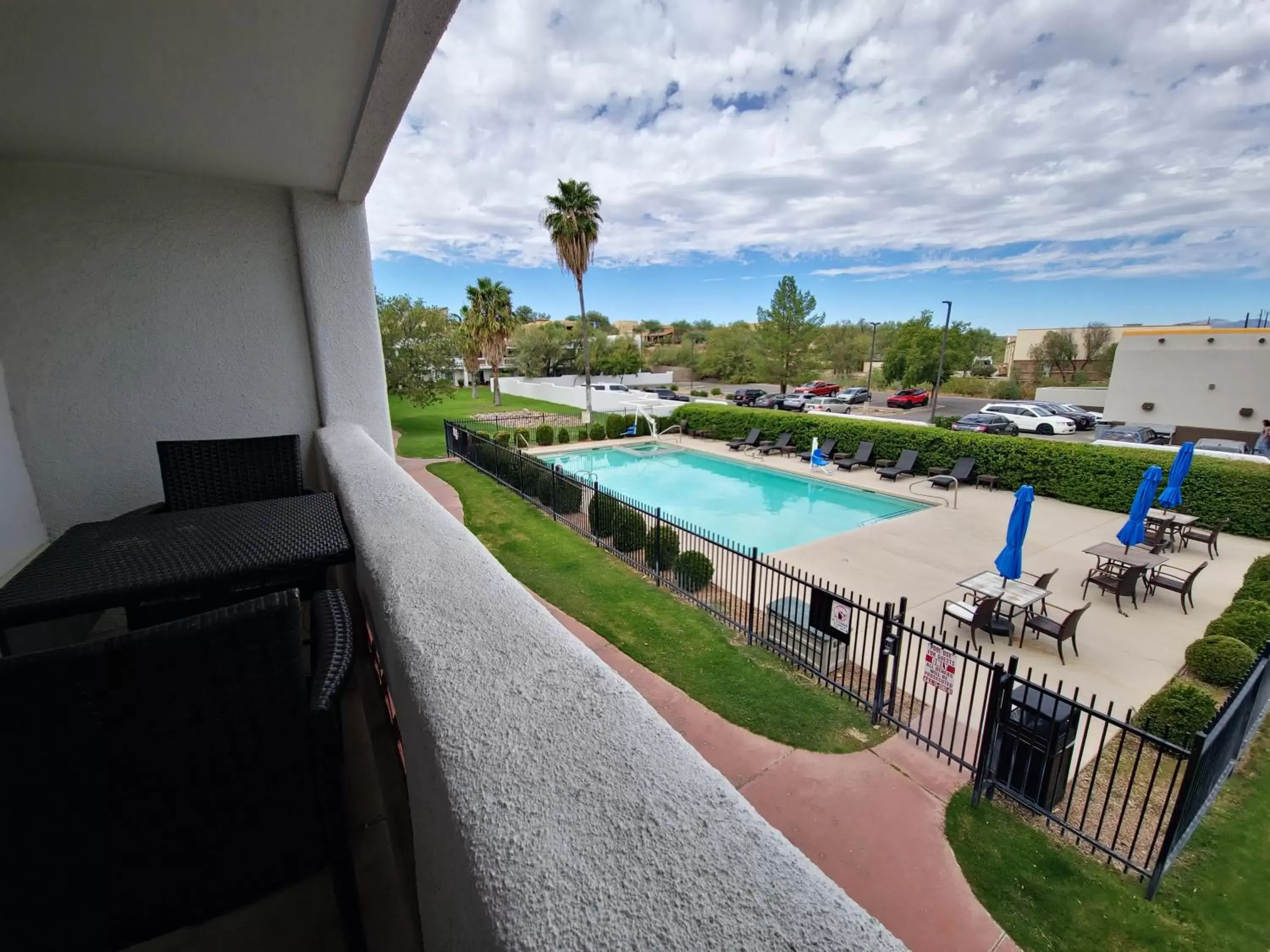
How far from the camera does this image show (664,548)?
716 centimetres

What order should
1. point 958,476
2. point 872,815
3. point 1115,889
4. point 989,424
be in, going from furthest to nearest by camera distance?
point 989,424, point 958,476, point 872,815, point 1115,889

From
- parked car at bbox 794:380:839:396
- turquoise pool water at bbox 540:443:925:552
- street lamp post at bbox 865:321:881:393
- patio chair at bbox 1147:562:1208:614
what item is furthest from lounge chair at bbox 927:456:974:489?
parked car at bbox 794:380:839:396

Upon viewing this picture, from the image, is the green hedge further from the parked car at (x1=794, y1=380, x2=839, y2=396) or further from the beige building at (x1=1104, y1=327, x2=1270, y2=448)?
the parked car at (x1=794, y1=380, x2=839, y2=396)

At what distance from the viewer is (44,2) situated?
1.69 metres

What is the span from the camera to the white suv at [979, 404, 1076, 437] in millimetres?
21391

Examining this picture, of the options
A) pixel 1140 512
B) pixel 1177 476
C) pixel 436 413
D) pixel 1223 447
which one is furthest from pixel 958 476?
pixel 436 413

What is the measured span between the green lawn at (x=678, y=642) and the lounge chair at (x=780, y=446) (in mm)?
9446

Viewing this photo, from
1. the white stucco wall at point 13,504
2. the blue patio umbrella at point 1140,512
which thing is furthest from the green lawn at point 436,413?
the blue patio umbrella at point 1140,512

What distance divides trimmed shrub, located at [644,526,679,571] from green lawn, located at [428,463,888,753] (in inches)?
11.2

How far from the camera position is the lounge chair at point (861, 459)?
14703 millimetres

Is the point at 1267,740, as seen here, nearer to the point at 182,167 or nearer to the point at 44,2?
the point at 44,2

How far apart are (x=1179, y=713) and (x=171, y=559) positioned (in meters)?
6.22

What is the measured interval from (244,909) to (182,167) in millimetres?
4344

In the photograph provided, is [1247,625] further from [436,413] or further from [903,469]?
[436,413]
